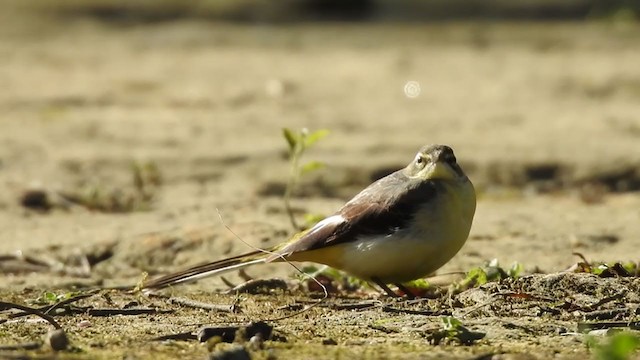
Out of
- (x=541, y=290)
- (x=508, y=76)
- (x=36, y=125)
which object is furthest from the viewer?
(x=508, y=76)

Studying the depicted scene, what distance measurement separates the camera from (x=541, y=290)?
5836 mm

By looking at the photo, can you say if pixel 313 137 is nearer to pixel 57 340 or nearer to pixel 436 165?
pixel 436 165

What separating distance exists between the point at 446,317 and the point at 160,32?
11.5 m

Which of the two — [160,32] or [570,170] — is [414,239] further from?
[160,32]

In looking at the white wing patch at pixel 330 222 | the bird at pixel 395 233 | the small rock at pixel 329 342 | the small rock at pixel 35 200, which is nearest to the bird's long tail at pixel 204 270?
the bird at pixel 395 233

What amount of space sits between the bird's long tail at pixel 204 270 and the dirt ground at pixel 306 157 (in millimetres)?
125

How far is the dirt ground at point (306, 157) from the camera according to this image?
18.3 feet

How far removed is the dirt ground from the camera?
557 cm

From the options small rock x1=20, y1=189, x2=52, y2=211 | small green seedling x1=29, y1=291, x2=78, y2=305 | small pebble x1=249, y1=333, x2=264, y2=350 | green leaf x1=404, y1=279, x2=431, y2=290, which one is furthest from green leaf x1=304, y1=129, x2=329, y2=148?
small pebble x1=249, y1=333, x2=264, y2=350

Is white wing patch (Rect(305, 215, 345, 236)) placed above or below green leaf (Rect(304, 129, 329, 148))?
below

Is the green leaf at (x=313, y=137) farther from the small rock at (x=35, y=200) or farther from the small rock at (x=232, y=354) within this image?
the small rock at (x=232, y=354)

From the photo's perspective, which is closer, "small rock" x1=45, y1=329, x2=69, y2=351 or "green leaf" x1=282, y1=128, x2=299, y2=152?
"small rock" x1=45, y1=329, x2=69, y2=351

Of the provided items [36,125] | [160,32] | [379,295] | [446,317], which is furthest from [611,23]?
[446,317]

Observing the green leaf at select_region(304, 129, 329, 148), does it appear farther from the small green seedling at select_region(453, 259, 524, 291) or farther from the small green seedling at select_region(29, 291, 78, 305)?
the small green seedling at select_region(29, 291, 78, 305)
